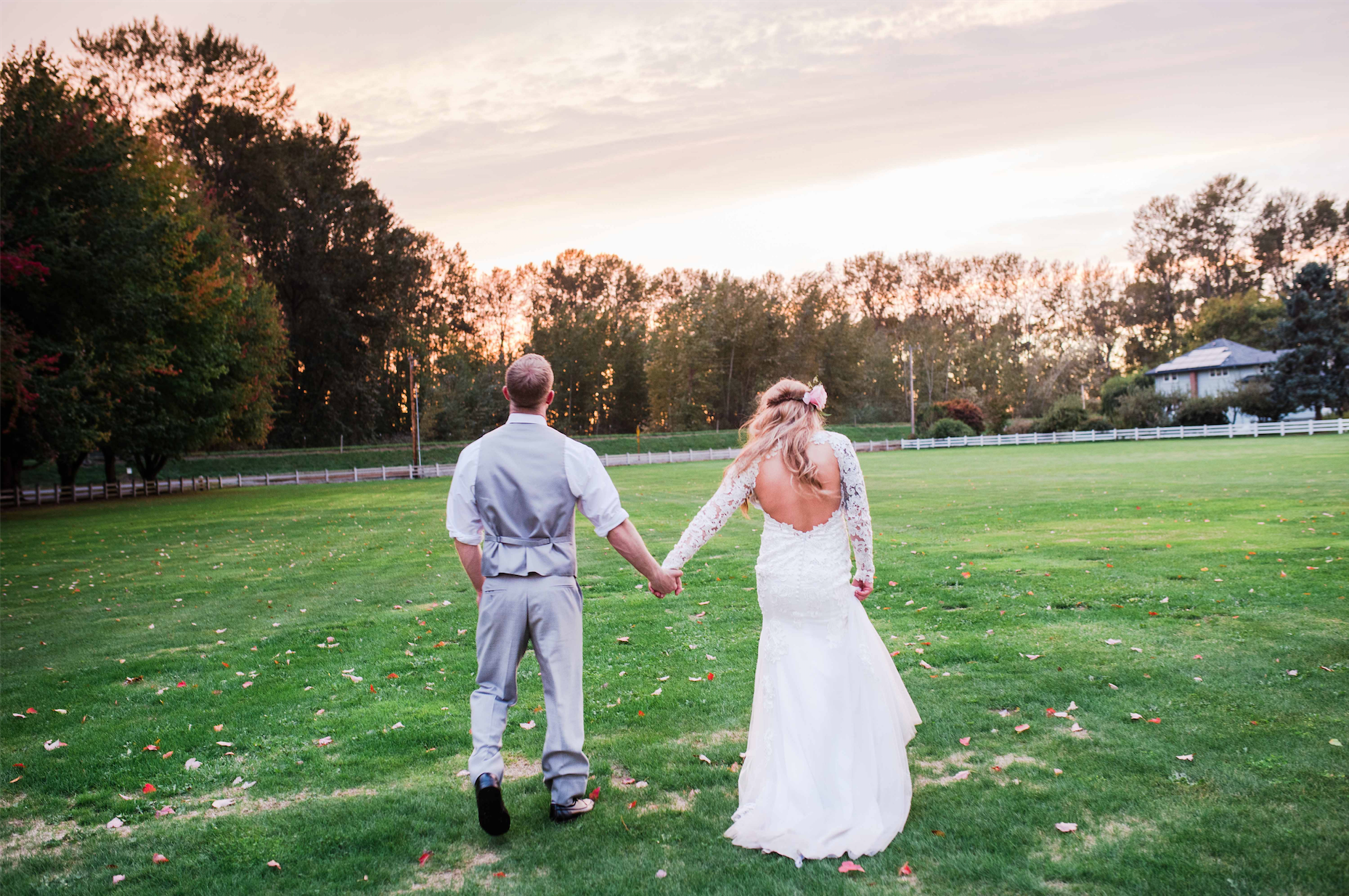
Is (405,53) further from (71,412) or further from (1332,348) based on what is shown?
(1332,348)

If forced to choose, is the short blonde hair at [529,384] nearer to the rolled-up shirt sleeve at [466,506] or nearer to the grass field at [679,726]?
the rolled-up shirt sleeve at [466,506]

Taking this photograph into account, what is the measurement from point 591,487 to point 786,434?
3.26 feet

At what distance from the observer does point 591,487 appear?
4.06 m

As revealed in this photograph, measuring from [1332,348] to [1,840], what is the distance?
6771 cm

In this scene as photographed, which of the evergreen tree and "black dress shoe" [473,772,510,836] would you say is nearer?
"black dress shoe" [473,772,510,836]

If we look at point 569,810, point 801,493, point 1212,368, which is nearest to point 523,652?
point 569,810

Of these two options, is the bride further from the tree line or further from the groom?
the tree line

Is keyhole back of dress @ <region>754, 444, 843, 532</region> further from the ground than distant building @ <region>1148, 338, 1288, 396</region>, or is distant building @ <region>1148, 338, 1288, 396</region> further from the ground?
distant building @ <region>1148, 338, 1288, 396</region>

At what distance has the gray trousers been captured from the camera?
402 cm

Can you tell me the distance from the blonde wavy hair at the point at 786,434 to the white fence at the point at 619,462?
36538mm

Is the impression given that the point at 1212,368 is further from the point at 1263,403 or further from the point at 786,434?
the point at 786,434

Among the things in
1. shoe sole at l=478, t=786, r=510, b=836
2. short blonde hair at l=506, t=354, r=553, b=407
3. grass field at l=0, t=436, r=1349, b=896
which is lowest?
grass field at l=0, t=436, r=1349, b=896

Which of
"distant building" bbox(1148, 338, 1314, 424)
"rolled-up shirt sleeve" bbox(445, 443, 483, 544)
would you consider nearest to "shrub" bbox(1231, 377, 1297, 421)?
"distant building" bbox(1148, 338, 1314, 424)

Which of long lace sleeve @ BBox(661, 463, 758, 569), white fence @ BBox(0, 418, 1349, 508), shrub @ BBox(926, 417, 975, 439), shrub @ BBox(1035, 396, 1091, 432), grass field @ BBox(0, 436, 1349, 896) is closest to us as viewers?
grass field @ BBox(0, 436, 1349, 896)
